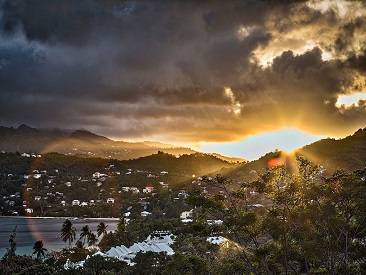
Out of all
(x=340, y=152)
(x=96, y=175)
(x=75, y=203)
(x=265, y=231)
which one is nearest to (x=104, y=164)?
(x=96, y=175)

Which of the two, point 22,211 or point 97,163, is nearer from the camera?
point 22,211

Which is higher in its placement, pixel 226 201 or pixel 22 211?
pixel 226 201

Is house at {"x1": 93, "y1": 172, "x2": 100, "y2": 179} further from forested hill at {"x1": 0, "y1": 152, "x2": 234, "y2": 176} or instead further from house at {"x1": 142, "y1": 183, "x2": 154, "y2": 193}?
house at {"x1": 142, "y1": 183, "x2": 154, "y2": 193}

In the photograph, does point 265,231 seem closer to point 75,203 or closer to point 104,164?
point 75,203

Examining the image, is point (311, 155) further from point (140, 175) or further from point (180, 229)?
point (140, 175)

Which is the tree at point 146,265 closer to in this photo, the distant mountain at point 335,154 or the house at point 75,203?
the distant mountain at point 335,154

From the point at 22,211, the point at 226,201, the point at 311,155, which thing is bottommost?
the point at 22,211

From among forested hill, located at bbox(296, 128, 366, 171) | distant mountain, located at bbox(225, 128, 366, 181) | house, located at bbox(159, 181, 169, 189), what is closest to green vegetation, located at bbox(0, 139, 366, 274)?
distant mountain, located at bbox(225, 128, 366, 181)

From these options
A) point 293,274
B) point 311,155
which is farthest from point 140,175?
point 293,274
